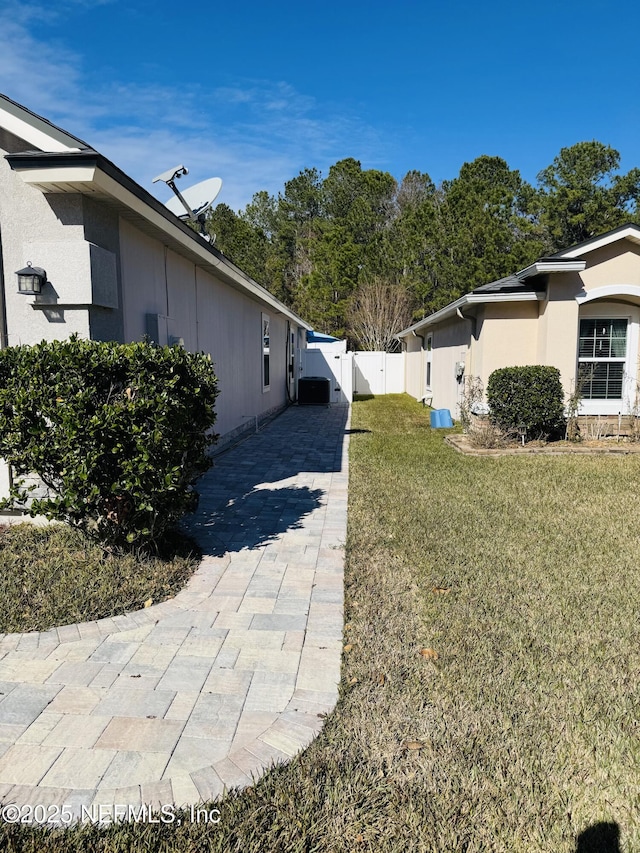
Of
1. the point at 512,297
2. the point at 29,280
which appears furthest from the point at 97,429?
the point at 512,297

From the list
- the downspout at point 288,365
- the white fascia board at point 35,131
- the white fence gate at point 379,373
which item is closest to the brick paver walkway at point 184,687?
the white fascia board at point 35,131

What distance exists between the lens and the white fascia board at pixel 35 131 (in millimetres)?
4977

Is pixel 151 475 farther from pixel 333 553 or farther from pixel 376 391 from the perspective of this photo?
pixel 376 391

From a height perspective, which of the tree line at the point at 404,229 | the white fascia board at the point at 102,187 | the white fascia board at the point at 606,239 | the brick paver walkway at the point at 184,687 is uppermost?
the tree line at the point at 404,229

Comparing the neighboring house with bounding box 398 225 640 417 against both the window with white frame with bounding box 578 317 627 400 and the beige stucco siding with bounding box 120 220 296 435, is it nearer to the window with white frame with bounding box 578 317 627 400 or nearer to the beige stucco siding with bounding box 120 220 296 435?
the window with white frame with bounding box 578 317 627 400

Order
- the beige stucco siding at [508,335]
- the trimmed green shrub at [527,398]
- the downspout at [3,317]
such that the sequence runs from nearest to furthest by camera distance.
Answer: the downspout at [3,317]
the trimmed green shrub at [527,398]
the beige stucco siding at [508,335]

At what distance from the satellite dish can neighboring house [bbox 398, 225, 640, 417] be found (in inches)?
213

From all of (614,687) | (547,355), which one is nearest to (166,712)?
(614,687)

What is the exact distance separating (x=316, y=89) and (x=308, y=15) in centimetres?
337

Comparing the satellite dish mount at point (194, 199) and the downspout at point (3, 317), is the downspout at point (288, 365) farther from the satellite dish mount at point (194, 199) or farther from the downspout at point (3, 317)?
the downspout at point (3, 317)

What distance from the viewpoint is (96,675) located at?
3104 mm

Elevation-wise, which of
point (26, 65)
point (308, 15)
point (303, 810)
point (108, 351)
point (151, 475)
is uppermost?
point (308, 15)

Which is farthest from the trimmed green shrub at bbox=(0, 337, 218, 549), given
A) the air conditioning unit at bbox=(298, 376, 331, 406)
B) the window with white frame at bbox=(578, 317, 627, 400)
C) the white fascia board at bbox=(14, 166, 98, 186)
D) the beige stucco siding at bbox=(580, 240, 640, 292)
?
the air conditioning unit at bbox=(298, 376, 331, 406)

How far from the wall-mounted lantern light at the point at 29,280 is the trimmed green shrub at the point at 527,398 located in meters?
8.17
